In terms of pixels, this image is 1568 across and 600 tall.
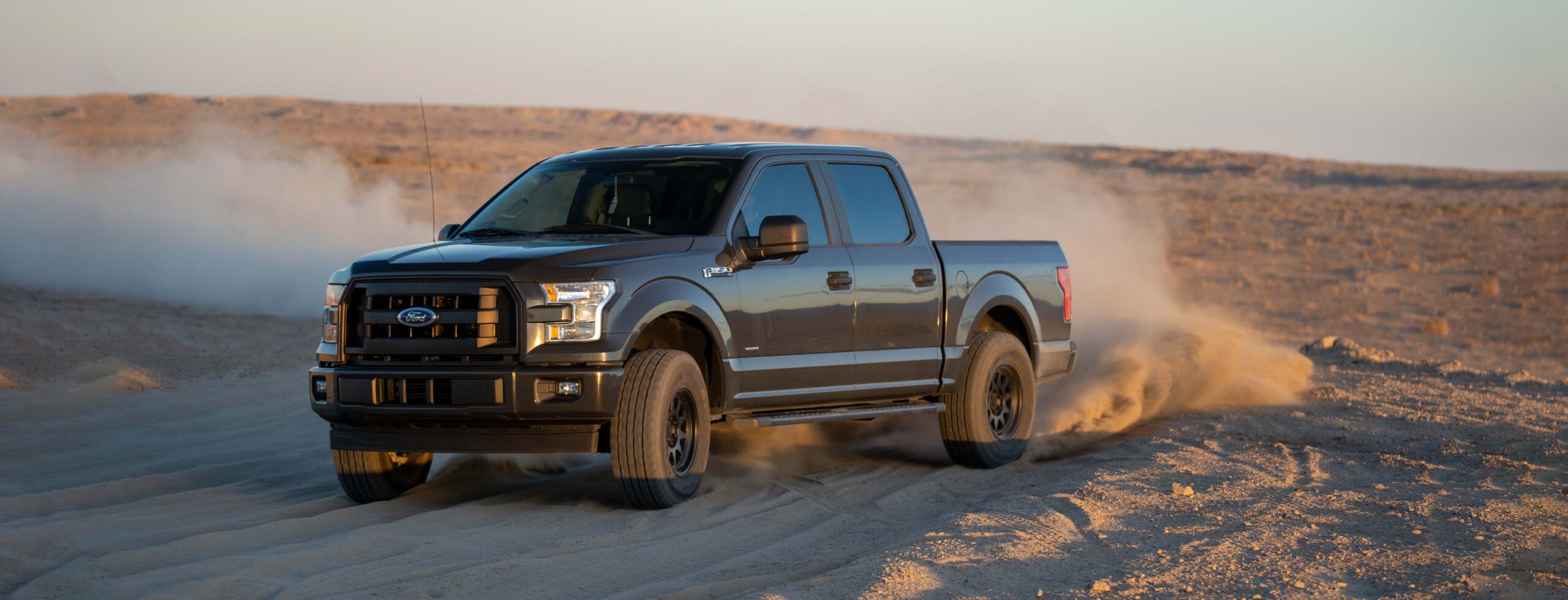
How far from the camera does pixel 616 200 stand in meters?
8.46

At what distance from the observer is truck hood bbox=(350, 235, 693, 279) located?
7.25 m

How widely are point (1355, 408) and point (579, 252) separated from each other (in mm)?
7488

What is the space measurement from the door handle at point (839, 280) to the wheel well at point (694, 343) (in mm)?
874

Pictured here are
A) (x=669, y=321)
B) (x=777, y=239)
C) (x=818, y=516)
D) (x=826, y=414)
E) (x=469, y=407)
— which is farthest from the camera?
(x=826, y=414)

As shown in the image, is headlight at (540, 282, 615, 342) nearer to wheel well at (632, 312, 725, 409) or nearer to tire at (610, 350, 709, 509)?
tire at (610, 350, 709, 509)

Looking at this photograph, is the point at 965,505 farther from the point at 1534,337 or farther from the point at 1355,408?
the point at 1534,337

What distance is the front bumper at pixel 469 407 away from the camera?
23.5 feet

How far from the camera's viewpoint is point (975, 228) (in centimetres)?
3222

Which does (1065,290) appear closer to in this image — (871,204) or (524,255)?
(871,204)

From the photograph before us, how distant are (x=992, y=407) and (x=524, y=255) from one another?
3.82 m

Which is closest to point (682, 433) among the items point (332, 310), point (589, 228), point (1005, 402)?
point (589, 228)

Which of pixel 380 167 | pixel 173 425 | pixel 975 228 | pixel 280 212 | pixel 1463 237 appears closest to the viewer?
pixel 173 425

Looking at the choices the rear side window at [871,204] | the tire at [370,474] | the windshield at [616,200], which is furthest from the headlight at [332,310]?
Answer: the rear side window at [871,204]

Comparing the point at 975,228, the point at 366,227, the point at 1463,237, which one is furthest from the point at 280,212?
the point at 1463,237
